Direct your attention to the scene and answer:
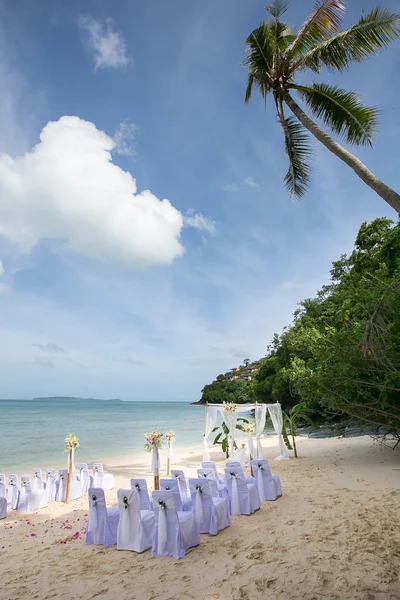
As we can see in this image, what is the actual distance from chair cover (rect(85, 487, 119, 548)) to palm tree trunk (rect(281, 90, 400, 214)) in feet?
21.9

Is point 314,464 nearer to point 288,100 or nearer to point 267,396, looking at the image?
point 288,100

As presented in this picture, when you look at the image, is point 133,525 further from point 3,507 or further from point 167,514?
point 3,507

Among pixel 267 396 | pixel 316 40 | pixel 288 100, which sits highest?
pixel 316 40

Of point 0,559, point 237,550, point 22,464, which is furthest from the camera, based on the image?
point 22,464

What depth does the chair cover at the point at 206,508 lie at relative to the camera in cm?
663

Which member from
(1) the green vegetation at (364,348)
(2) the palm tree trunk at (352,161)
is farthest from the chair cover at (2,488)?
(2) the palm tree trunk at (352,161)

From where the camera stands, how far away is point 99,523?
653cm

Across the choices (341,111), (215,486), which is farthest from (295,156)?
(215,486)

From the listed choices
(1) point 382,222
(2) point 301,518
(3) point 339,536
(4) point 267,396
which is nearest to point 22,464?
Answer: (2) point 301,518

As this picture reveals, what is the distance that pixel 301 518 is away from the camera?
7.11 metres

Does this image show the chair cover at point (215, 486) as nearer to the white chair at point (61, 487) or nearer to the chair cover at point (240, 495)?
the chair cover at point (240, 495)

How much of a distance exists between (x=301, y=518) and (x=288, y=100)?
7.89m

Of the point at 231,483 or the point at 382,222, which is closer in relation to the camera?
the point at 231,483

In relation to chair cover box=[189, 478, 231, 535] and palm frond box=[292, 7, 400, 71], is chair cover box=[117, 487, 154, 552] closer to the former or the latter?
chair cover box=[189, 478, 231, 535]
